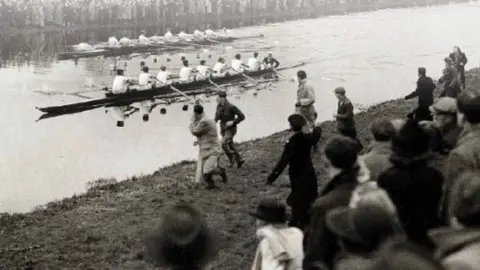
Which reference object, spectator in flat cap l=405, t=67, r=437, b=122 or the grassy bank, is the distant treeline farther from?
spectator in flat cap l=405, t=67, r=437, b=122

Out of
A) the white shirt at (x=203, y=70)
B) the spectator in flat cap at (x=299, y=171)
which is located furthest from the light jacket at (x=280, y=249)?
the white shirt at (x=203, y=70)

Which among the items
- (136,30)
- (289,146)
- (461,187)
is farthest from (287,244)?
(136,30)

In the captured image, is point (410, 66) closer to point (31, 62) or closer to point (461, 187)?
point (31, 62)

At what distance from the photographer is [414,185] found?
4.01 meters

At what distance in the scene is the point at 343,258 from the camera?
10.1ft

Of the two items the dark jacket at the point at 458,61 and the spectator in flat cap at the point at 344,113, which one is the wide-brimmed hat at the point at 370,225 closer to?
the spectator in flat cap at the point at 344,113

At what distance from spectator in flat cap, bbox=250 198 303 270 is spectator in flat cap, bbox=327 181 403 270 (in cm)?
79

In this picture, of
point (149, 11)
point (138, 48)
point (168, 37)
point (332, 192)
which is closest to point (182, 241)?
point (332, 192)

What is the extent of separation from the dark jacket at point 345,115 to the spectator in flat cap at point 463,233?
6.54 meters

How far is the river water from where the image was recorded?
14.8 meters

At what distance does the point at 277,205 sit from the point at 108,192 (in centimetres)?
822

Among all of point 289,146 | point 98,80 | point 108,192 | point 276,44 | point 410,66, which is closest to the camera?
point 289,146

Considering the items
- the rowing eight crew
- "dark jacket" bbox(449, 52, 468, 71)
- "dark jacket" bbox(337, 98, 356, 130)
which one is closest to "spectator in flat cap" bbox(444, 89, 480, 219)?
"dark jacket" bbox(337, 98, 356, 130)

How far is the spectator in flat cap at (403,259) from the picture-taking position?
245cm
